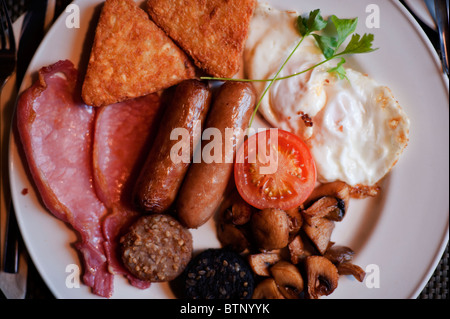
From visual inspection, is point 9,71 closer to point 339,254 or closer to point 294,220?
point 294,220

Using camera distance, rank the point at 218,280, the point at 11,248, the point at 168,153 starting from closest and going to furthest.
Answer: the point at 168,153 → the point at 218,280 → the point at 11,248

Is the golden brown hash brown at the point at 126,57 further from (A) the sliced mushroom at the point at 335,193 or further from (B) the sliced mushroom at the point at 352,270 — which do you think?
(B) the sliced mushroom at the point at 352,270

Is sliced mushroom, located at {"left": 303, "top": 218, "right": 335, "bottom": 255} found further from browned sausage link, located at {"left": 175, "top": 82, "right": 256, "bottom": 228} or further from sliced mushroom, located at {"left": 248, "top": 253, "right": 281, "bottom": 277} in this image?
browned sausage link, located at {"left": 175, "top": 82, "right": 256, "bottom": 228}

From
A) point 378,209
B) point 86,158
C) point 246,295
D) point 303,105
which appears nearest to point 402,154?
point 378,209

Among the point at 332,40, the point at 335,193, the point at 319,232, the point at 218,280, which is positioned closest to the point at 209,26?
the point at 332,40
